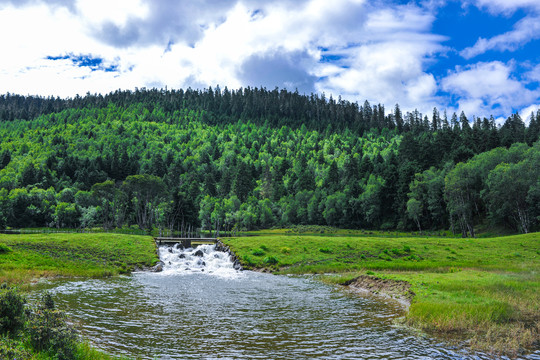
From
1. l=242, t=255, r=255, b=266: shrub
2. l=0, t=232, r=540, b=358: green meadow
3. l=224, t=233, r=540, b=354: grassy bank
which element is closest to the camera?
l=224, t=233, r=540, b=354: grassy bank

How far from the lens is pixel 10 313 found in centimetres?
1288

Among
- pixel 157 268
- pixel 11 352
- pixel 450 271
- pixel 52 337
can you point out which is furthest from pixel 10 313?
pixel 450 271

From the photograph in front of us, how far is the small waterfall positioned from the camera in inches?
1880

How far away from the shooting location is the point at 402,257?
5262cm

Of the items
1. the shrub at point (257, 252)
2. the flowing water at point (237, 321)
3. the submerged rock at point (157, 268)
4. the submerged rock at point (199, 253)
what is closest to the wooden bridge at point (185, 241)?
the submerged rock at point (199, 253)

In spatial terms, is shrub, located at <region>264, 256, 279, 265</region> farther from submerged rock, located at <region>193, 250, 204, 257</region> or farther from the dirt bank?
the dirt bank

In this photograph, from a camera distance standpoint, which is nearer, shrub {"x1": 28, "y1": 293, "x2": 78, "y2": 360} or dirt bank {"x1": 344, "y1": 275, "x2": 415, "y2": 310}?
shrub {"x1": 28, "y1": 293, "x2": 78, "y2": 360}

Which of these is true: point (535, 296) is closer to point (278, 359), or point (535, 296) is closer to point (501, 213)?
point (278, 359)

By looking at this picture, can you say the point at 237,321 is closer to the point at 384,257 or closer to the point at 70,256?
the point at 70,256

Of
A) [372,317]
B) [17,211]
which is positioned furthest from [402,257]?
[17,211]

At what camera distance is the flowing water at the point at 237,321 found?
15297 mm

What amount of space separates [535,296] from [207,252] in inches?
1898

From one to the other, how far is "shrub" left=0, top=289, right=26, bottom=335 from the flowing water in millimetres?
3601

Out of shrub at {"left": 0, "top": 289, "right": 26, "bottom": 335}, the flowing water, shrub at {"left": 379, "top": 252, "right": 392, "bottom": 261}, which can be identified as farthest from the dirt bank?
shrub at {"left": 0, "top": 289, "right": 26, "bottom": 335}
